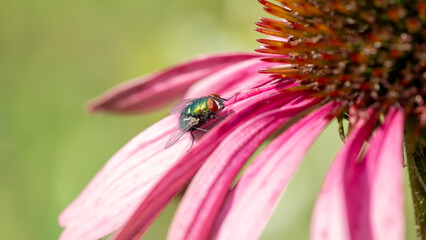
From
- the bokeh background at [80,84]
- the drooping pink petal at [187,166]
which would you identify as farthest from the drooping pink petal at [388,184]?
the bokeh background at [80,84]

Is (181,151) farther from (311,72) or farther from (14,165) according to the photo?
(14,165)

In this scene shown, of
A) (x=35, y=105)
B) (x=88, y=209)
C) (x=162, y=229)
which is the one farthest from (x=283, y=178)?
(x=35, y=105)

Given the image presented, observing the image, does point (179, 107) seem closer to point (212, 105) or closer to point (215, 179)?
point (212, 105)

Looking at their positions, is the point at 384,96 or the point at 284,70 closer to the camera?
the point at 384,96

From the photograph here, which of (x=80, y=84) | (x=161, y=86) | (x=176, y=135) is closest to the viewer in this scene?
(x=176, y=135)

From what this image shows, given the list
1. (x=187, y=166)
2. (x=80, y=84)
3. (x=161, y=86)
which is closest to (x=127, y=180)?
(x=187, y=166)

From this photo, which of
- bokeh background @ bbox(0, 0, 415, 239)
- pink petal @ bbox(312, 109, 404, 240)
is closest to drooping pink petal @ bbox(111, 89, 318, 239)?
pink petal @ bbox(312, 109, 404, 240)
